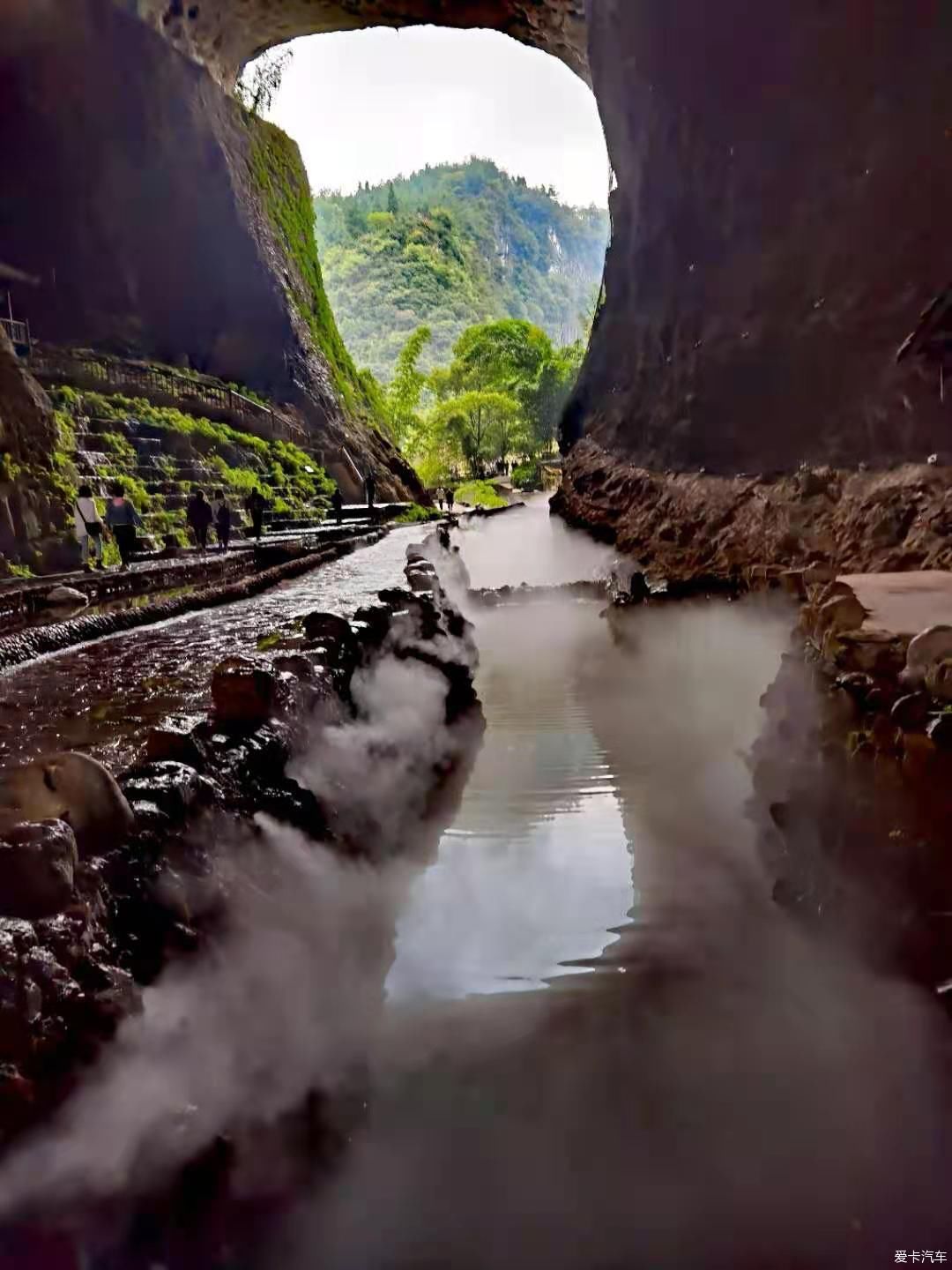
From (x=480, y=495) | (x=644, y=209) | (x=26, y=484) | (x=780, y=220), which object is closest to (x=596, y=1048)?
(x=26, y=484)

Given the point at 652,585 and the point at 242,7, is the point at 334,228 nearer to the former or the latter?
the point at 242,7

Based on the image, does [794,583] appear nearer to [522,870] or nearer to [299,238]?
[522,870]

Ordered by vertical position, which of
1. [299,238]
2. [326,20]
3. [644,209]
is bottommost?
[644,209]

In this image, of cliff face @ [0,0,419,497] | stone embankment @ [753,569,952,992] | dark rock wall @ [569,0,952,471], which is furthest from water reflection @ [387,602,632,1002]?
cliff face @ [0,0,419,497]

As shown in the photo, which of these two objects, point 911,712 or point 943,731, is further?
point 911,712

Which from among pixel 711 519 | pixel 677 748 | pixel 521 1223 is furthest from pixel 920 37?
pixel 521 1223

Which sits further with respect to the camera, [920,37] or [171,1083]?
[920,37]
